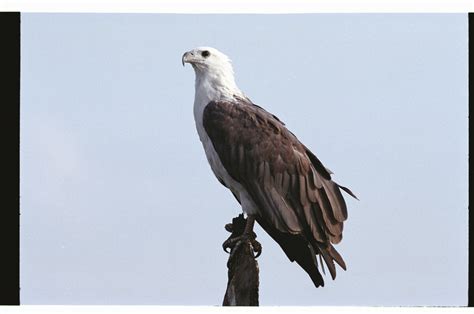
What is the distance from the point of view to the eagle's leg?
344 inches

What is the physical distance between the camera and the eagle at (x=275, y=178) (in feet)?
28.3

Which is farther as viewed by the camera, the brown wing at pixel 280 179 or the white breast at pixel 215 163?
the white breast at pixel 215 163

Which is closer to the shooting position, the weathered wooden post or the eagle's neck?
the weathered wooden post

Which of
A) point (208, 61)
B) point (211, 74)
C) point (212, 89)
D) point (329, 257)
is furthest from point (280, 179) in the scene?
point (208, 61)

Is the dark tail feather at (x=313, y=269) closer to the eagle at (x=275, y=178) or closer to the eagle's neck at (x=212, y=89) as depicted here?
the eagle at (x=275, y=178)

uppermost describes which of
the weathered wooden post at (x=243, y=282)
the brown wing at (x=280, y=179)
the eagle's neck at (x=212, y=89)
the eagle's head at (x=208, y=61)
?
the eagle's head at (x=208, y=61)

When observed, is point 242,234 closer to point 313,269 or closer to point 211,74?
point 313,269

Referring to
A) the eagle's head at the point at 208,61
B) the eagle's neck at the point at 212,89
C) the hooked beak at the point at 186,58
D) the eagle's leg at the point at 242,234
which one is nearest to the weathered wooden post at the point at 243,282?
the eagle's leg at the point at 242,234

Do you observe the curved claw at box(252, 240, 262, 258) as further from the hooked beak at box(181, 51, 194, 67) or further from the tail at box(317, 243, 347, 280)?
the hooked beak at box(181, 51, 194, 67)

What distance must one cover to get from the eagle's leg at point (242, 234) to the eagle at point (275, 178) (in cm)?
2

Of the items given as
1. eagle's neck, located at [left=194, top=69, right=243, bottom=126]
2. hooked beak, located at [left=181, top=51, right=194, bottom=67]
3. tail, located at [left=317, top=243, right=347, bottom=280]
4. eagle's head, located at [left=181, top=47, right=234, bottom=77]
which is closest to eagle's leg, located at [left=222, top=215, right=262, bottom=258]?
tail, located at [left=317, top=243, right=347, bottom=280]

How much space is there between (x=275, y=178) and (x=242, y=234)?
1.95 feet
